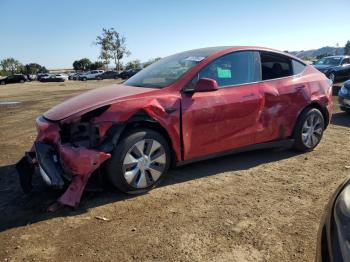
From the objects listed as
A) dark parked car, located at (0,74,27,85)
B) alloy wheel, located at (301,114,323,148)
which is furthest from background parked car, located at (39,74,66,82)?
alloy wheel, located at (301,114,323,148)

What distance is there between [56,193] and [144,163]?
3.55 ft

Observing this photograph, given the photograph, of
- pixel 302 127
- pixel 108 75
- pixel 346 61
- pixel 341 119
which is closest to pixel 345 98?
pixel 341 119

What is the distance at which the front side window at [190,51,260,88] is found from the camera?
487 cm

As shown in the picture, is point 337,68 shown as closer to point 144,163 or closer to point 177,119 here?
point 177,119

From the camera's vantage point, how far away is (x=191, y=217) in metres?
3.75

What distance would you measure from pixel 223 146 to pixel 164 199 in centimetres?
117

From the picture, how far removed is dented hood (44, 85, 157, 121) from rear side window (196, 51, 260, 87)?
809 mm

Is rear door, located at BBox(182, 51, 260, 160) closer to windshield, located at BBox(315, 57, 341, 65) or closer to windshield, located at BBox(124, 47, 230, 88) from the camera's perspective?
windshield, located at BBox(124, 47, 230, 88)

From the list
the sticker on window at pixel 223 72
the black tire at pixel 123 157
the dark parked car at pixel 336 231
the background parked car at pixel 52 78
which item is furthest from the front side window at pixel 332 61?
the background parked car at pixel 52 78

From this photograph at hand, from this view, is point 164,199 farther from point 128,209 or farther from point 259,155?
point 259,155

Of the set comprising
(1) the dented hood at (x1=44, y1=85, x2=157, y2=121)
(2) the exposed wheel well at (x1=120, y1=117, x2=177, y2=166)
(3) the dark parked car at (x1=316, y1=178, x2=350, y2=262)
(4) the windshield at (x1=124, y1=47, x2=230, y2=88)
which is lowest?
(3) the dark parked car at (x1=316, y1=178, x2=350, y2=262)

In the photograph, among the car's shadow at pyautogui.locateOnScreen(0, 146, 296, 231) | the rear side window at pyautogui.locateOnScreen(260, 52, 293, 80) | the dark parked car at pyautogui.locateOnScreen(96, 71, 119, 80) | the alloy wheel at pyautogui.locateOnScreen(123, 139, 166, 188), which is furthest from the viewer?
the dark parked car at pyautogui.locateOnScreen(96, 71, 119, 80)

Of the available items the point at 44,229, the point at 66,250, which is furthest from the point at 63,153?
the point at 66,250

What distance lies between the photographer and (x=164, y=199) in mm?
4219
